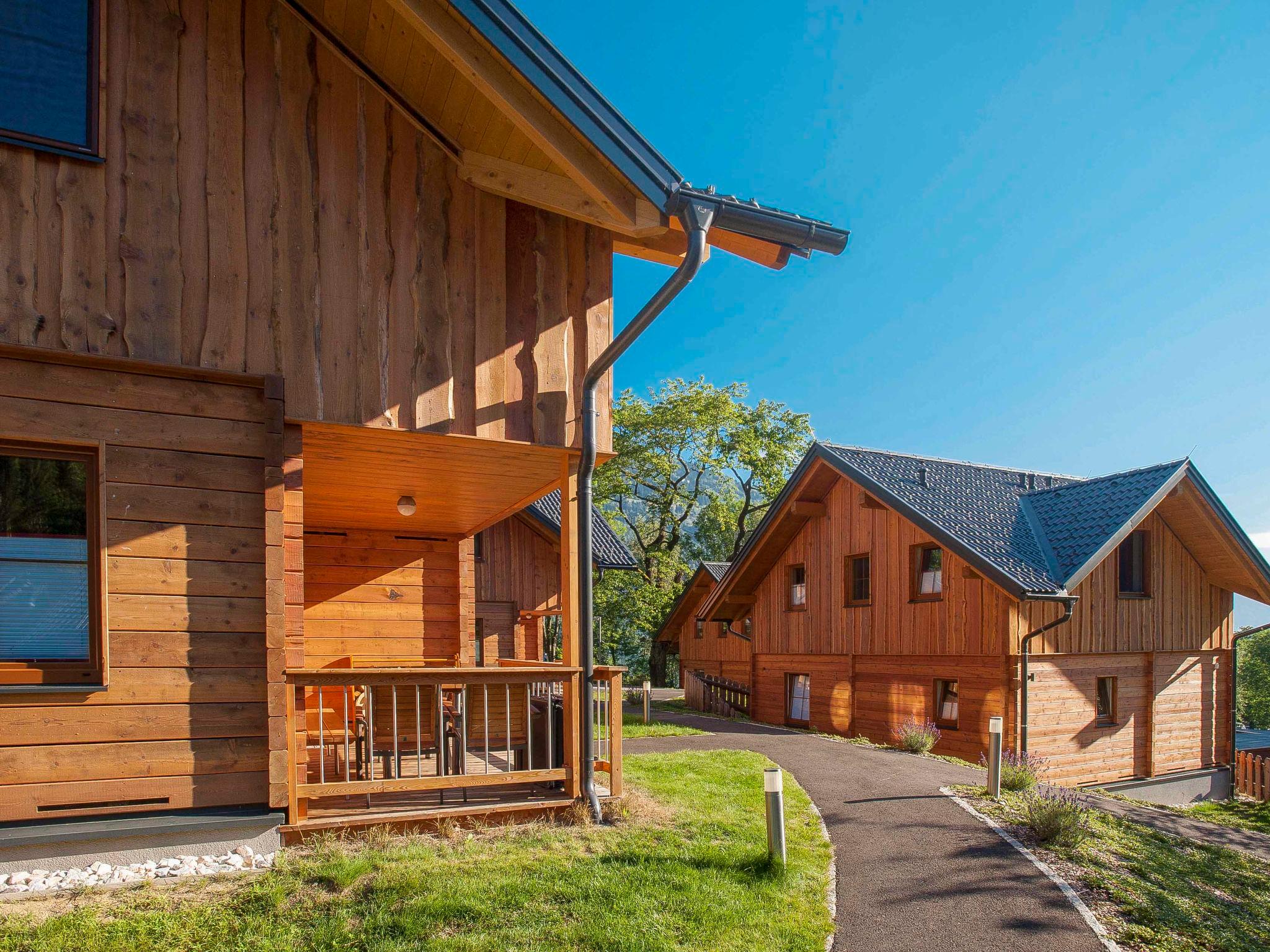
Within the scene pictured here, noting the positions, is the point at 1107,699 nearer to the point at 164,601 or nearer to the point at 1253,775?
the point at 1253,775

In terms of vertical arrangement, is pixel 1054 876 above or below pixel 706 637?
above

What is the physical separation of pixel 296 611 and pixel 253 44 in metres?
4.25

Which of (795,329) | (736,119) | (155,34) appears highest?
A: (795,329)

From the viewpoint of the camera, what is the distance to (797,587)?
21.6m

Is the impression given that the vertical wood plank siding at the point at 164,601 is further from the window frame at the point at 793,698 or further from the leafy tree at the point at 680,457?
the leafy tree at the point at 680,457

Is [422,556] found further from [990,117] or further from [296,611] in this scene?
[990,117]

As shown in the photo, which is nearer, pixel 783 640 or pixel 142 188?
pixel 142 188

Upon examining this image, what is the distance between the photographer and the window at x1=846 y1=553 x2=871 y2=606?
19016 millimetres

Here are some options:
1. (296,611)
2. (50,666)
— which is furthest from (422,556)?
(50,666)

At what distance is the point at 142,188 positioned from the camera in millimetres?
6070

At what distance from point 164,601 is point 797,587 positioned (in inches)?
682

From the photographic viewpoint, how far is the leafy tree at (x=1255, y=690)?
33188mm

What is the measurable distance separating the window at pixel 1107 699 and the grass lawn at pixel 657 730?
26.7 feet

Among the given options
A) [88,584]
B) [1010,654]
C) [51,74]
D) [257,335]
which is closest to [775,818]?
[88,584]
